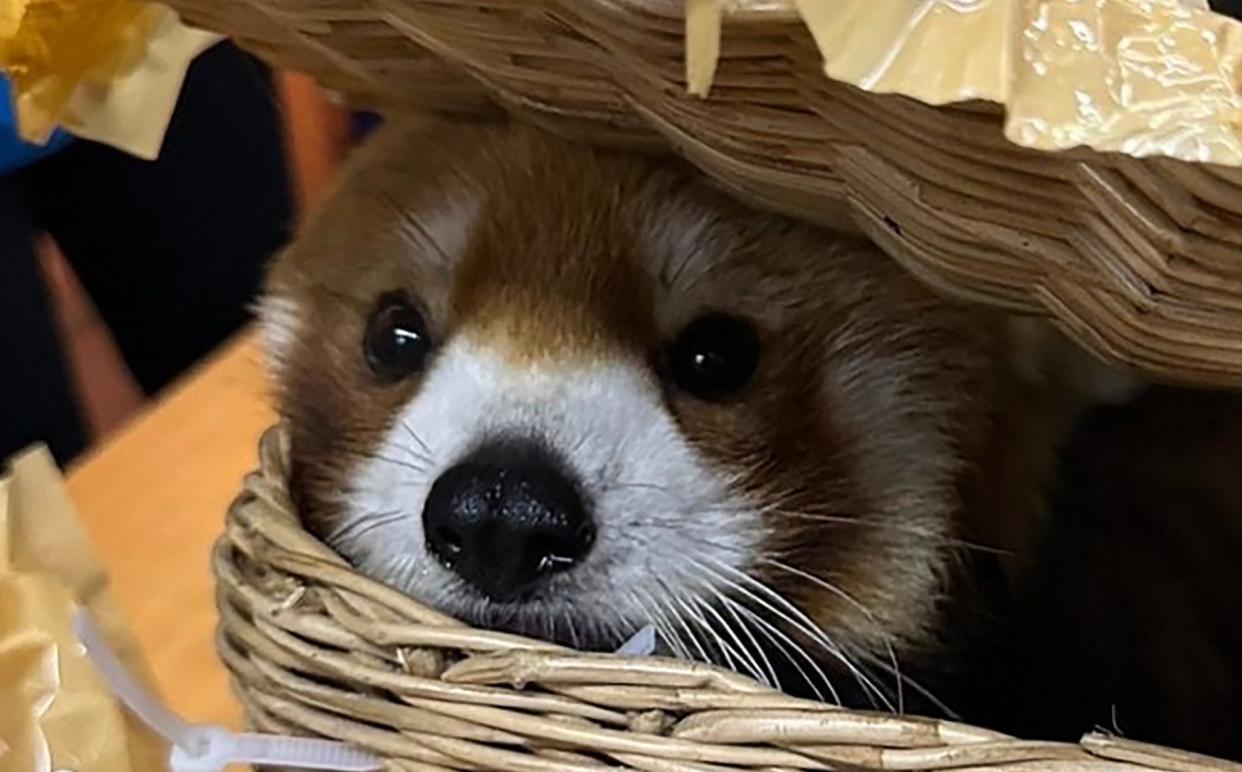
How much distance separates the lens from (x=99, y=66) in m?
0.80

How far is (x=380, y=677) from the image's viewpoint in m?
0.68

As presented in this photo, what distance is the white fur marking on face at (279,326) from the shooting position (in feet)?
3.05

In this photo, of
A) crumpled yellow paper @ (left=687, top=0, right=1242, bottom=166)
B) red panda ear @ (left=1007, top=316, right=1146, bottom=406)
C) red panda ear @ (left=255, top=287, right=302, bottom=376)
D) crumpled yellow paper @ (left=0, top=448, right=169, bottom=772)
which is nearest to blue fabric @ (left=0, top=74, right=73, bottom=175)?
red panda ear @ (left=255, top=287, right=302, bottom=376)

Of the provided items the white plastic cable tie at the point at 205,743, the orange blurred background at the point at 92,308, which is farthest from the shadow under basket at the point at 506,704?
the orange blurred background at the point at 92,308

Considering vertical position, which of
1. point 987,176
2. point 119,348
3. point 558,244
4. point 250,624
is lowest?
point 119,348

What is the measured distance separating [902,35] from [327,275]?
0.44 metres

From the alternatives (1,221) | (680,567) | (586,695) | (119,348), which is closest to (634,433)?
(680,567)

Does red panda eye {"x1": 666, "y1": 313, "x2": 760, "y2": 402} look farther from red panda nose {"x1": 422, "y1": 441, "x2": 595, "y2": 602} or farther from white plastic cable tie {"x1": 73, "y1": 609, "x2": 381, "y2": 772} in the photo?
white plastic cable tie {"x1": 73, "y1": 609, "x2": 381, "y2": 772}

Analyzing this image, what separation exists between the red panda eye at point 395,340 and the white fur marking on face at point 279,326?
0.06m

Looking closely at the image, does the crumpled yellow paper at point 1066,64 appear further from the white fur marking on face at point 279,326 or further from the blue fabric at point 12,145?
the blue fabric at point 12,145

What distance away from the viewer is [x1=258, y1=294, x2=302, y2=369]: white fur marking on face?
0.93m

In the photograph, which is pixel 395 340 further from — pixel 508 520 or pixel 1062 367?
pixel 1062 367

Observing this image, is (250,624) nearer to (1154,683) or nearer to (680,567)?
(680,567)

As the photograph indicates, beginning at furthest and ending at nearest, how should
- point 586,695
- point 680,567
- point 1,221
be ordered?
point 1,221
point 680,567
point 586,695
